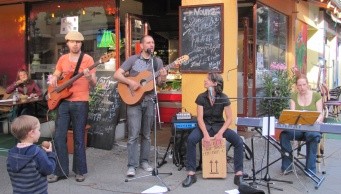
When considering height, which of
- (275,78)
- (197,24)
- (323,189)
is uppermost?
(197,24)

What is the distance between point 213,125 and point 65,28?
4321mm

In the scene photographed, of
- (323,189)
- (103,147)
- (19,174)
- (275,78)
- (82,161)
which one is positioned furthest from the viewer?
(275,78)

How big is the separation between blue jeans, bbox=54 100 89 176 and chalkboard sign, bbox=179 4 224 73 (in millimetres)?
2121

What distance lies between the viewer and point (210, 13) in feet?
22.4

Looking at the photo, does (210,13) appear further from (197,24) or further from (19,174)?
(19,174)

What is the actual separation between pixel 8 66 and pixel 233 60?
5009 millimetres

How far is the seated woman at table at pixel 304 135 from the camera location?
5.60m

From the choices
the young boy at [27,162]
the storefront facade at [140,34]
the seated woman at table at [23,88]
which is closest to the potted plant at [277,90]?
the storefront facade at [140,34]

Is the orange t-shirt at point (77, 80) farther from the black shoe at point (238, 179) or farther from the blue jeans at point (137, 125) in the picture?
the black shoe at point (238, 179)

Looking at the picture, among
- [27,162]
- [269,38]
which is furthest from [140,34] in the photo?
[27,162]

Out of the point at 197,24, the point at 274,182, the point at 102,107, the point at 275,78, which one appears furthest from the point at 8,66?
the point at 274,182

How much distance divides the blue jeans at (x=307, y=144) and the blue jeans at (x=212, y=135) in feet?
1.90

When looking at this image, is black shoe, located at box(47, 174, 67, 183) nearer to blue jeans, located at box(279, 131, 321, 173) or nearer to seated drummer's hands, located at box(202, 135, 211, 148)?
seated drummer's hands, located at box(202, 135, 211, 148)

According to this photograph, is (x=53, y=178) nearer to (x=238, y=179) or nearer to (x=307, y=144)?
(x=238, y=179)
